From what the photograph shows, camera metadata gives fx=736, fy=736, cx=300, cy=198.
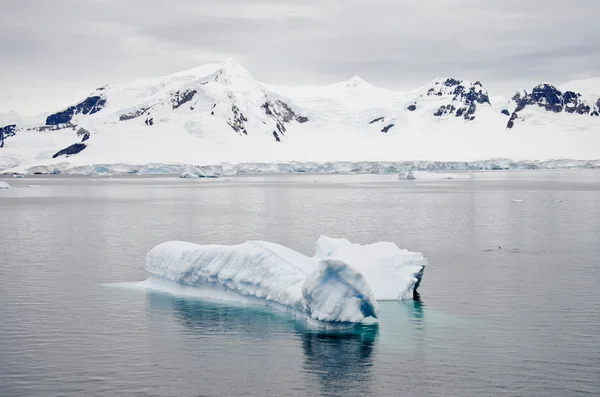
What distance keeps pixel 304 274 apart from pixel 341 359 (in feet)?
14.7

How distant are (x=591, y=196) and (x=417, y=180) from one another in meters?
59.9

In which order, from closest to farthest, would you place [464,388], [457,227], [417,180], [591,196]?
[464,388]
[457,227]
[591,196]
[417,180]

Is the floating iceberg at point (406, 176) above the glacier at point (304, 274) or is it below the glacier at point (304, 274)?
above

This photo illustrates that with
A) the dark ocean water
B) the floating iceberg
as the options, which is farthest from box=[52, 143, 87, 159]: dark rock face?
the dark ocean water

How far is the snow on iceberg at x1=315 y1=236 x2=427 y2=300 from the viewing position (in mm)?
21578

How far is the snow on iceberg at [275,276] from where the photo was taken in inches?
698

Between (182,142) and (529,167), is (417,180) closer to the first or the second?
(529,167)

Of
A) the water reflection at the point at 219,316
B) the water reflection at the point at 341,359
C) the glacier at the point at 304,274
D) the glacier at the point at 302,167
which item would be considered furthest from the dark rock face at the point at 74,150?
the water reflection at the point at 341,359

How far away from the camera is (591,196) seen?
70.9 meters

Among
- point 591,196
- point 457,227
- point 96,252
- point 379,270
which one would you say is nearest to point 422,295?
point 379,270

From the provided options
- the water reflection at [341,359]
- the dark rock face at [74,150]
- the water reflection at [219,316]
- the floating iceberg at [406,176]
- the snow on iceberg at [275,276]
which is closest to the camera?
the water reflection at [341,359]

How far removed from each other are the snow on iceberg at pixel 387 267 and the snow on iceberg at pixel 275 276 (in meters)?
1.45

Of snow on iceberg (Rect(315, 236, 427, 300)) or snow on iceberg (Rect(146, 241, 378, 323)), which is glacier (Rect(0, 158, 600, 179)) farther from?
snow on iceberg (Rect(315, 236, 427, 300))

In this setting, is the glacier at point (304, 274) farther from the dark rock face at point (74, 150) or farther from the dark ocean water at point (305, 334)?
the dark rock face at point (74, 150)
